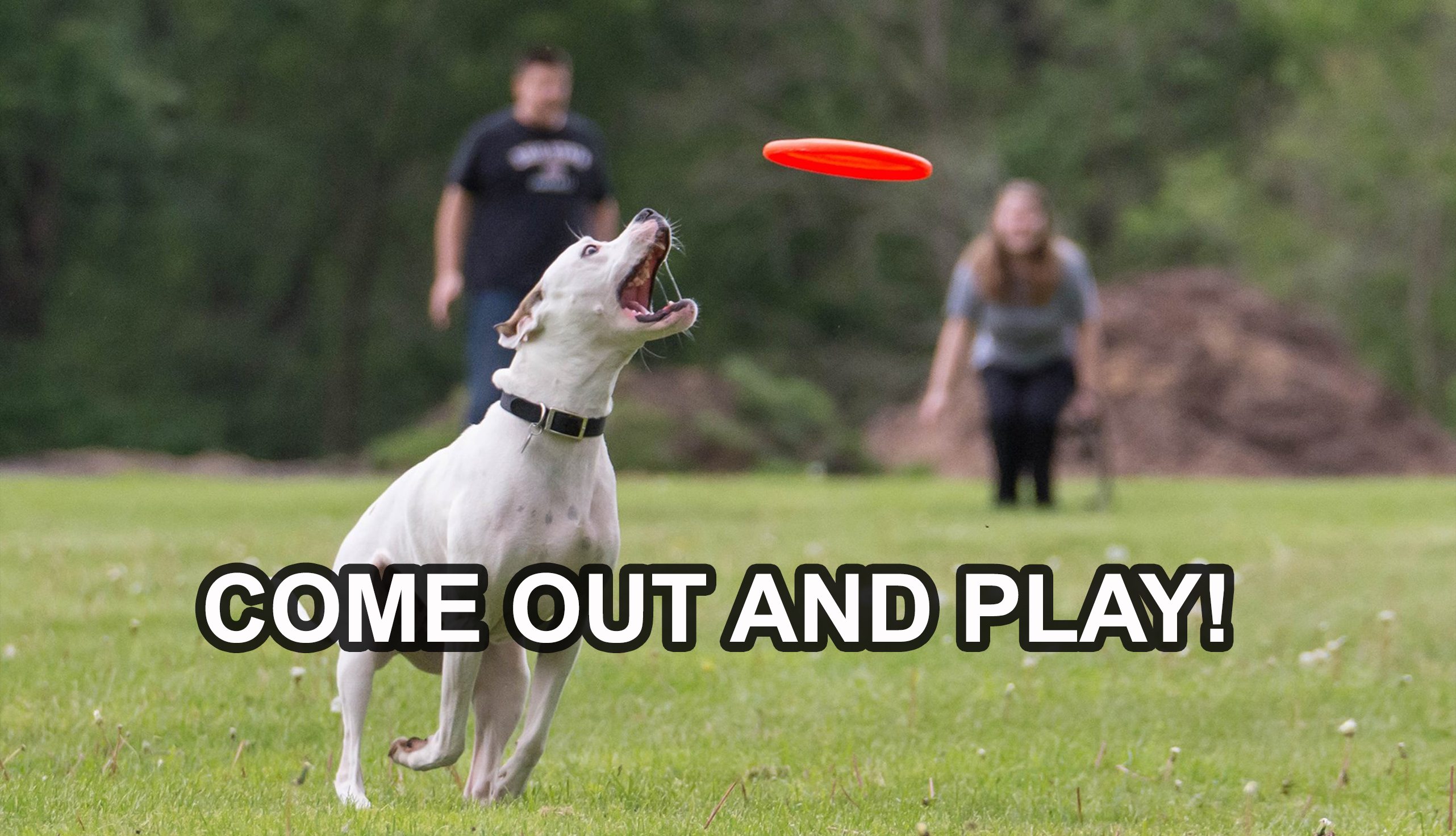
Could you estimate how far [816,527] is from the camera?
11.5 meters

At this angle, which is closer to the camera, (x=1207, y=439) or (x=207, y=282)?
(x=1207, y=439)

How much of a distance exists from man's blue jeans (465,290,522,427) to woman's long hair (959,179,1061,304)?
170 inches

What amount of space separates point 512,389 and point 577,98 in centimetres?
2616

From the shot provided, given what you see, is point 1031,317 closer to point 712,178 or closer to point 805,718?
point 805,718

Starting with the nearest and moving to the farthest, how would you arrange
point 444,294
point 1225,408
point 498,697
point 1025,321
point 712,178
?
point 498,697, point 444,294, point 1025,321, point 1225,408, point 712,178

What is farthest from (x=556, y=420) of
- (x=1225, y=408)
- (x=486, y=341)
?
(x=1225, y=408)

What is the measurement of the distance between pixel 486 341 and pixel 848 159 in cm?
400

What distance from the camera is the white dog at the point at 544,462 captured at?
4117mm

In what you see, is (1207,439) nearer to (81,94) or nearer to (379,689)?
(81,94)

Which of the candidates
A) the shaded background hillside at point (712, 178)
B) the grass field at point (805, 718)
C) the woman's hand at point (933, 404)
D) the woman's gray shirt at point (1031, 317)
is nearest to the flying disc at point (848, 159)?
the grass field at point (805, 718)

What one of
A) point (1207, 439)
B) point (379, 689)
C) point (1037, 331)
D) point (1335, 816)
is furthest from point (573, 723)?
point (1207, 439)

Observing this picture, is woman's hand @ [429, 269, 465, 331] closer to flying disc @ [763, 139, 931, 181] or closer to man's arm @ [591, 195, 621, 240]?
man's arm @ [591, 195, 621, 240]

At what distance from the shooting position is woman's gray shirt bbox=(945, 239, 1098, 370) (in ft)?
40.4

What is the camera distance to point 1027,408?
12.4m
